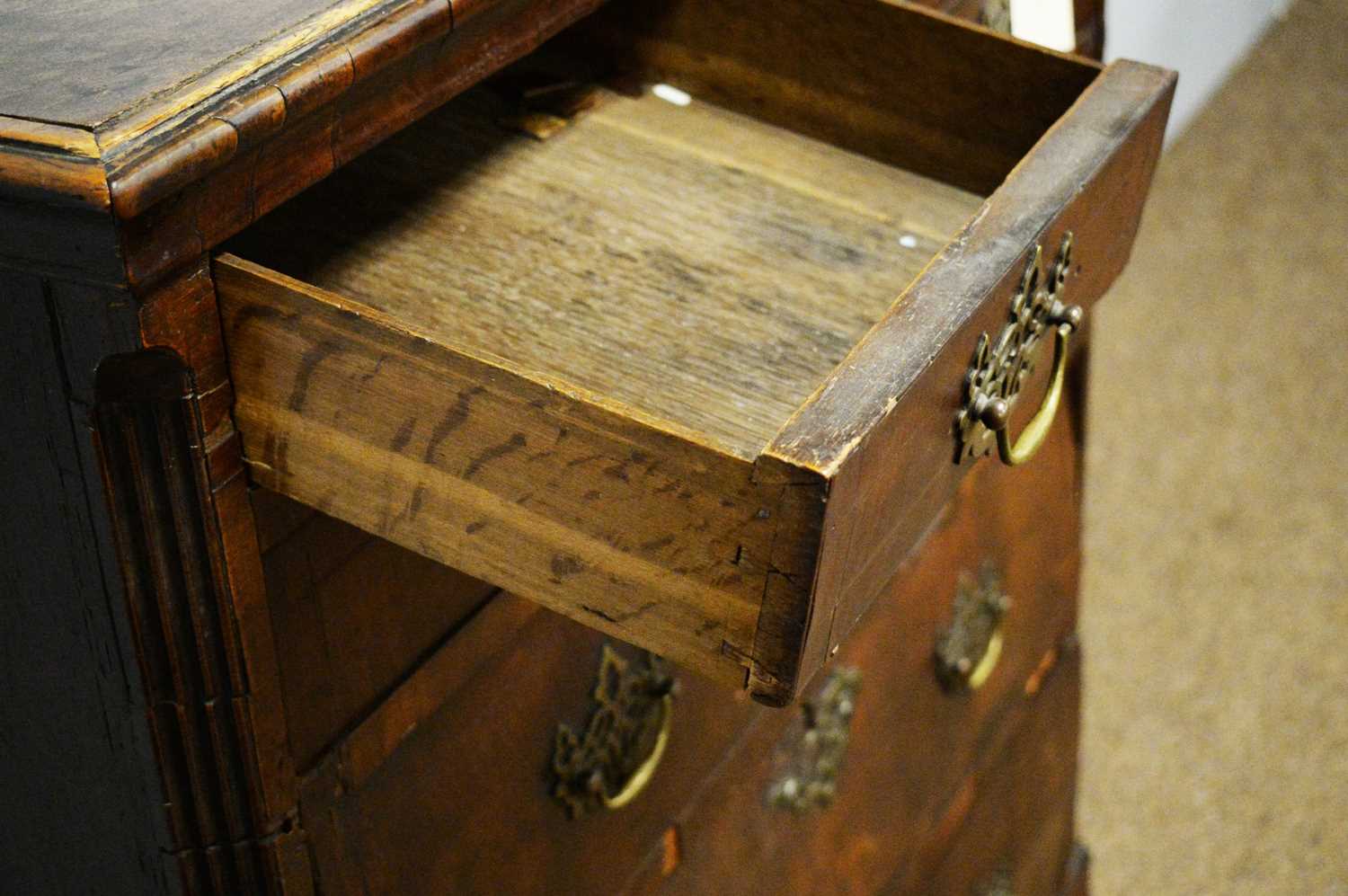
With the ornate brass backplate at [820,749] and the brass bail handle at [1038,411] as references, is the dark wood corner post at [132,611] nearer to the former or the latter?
the brass bail handle at [1038,411]

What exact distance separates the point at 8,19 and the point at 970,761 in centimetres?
98

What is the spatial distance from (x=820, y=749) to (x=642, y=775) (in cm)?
25

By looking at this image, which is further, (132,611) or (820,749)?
(820,749)

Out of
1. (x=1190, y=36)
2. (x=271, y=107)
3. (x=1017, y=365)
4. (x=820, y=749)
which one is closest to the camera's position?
(x=271, y=107)

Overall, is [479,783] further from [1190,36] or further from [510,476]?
[1190,36]

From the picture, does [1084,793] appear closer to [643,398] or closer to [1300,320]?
[1300,320]

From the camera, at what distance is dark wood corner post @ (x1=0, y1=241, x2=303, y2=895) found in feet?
1.64

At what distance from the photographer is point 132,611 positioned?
559 millimetres

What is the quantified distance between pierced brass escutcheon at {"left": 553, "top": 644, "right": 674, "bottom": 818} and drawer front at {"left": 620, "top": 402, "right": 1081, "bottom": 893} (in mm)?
101

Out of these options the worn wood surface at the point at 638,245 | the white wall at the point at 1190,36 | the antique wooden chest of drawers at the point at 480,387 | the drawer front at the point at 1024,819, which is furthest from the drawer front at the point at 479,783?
the white wall at the point at 1190,36

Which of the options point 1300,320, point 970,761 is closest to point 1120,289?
point 1300,320

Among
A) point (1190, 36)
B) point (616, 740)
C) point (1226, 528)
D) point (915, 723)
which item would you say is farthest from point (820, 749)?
point (1190, 36)

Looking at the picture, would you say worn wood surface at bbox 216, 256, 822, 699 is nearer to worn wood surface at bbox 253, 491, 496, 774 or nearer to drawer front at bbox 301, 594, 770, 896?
worn wood surface at bbox 253, 491, 496, 774

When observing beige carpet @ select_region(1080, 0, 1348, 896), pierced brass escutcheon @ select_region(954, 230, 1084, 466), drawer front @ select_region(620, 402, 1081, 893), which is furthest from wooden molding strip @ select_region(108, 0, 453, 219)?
beige carpet @ select_region(1080, 0, 1348, 896)
